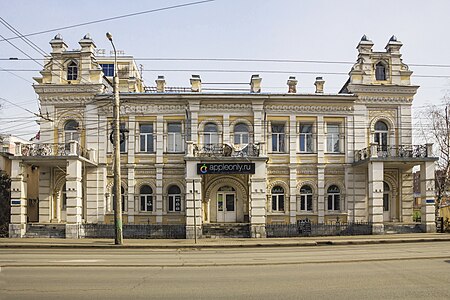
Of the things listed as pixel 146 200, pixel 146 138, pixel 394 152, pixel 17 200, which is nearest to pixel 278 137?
pixel 394 152

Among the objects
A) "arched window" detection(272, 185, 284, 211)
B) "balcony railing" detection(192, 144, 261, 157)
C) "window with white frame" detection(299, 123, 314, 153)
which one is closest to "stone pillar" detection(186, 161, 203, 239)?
"balcony railing" detection(192, 144, 261, 157)

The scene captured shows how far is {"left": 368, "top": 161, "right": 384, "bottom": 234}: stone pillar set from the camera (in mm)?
31875

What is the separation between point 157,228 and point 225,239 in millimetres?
4245

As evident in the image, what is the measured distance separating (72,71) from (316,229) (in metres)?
18.9

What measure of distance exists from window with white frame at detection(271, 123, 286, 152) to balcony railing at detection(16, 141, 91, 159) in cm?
1246

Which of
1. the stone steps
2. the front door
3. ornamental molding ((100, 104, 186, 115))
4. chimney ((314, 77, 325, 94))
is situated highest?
chimney ((314, 77, 325, 94))

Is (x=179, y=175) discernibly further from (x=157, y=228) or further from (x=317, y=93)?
(x=317, y=93)

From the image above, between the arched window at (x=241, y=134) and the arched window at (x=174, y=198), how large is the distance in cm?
500

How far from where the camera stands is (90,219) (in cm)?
3384

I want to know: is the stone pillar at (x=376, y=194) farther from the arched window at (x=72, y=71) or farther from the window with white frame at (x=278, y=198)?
the arched window at (x=72, y=71)

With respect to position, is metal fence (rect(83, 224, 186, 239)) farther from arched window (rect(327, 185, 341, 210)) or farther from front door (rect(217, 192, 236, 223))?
arched window (rect(327, 185, 341, 210))

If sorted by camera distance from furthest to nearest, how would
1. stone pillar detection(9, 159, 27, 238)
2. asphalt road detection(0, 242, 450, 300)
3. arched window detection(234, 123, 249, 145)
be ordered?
arched window detection(234, 123, 249, 145) < stone pillar detection(9, 159, 27, 238) < asphalt road detection(0, 242, 450, 300)

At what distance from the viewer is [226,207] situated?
3478 cm

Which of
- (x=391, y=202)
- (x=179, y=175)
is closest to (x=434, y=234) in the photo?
(x=391, y=202)
